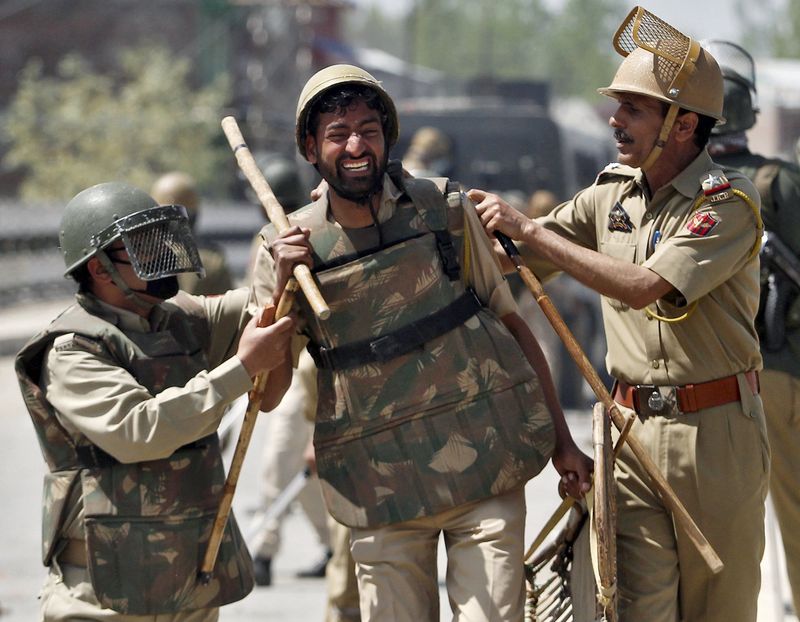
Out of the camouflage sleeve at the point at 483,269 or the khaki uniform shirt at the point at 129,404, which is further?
the camouflage sleeve at the point at 483,269

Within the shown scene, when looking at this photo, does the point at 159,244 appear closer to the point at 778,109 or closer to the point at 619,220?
the point at 619,220

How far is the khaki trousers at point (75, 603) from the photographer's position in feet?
15.4

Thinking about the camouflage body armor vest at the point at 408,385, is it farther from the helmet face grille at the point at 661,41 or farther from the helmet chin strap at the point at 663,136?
the helmet face grille at the point at 661,41

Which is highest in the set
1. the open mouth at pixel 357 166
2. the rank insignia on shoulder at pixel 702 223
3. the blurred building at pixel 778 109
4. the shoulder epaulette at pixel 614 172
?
the blurred building at pixel 778 109

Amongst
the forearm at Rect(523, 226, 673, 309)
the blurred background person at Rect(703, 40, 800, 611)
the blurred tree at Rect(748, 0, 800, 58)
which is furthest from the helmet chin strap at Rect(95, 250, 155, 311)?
the blurred tree at Rect(748, 0, 800, 58)

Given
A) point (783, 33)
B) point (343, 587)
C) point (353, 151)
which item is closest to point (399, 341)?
point (353, 151)

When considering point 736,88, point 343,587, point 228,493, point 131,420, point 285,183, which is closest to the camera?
point 131,420

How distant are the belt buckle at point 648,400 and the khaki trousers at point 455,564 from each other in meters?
0.49

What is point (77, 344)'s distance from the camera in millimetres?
4703

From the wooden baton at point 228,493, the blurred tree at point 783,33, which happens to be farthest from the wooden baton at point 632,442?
the blurred tree at point 783,33

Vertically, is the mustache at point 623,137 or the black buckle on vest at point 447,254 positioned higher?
the mustache at point 623,137

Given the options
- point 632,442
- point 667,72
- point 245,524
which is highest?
point 667,72

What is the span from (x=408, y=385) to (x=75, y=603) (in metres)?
1.18

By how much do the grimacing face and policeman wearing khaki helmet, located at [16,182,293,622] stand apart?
1.46 feet
